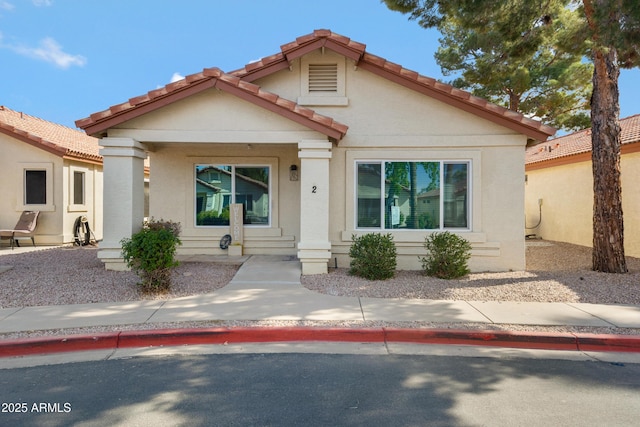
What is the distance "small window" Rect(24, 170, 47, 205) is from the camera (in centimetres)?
1458

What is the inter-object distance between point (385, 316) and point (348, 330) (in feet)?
2.92

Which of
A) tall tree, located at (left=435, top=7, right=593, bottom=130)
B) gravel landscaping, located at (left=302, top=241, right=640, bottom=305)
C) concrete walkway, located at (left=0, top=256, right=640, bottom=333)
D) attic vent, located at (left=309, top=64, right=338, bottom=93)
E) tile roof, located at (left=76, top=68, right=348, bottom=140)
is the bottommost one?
concrete walkway, located at (left=0, top=256, right=640, bottom=333)

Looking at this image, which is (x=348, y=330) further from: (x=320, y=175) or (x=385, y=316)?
(x=320, y=175)

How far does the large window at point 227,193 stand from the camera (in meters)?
11.9

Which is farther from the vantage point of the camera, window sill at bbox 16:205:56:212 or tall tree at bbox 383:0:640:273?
window sill at bbox 16:205:56:212

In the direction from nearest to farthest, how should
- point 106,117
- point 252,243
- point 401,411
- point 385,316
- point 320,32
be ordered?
point 401,411 → point 385,316 → point 106,117 → point 320,32 → point 252,243

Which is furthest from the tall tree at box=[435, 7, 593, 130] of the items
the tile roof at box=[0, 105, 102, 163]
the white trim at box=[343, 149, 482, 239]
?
the tile roof at box=[0, 105, 102, 163]

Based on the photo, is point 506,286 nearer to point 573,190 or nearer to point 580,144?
point 573,190

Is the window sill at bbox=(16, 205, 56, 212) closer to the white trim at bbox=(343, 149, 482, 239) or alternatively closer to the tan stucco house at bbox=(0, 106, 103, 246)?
the tan stucco house at bbox=(0, 106, 103, 246)

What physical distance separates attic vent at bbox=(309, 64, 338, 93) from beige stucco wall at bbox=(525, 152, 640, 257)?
29.6ft

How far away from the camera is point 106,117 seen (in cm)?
912

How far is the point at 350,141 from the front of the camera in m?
10.4

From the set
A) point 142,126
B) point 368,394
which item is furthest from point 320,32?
point 368,394

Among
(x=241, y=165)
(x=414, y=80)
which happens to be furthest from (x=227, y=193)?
(x=414, y=80)
